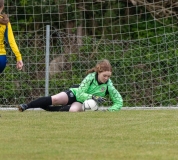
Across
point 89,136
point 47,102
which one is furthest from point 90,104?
point 89,136

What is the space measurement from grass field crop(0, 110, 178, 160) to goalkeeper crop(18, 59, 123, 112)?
2.54 ft

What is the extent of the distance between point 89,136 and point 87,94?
3685mm

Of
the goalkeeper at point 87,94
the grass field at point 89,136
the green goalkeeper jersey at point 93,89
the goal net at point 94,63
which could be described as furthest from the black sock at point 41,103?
the goal net at point 94,63

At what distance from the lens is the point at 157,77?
50.9 feet

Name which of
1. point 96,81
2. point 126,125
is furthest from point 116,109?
point 126,125

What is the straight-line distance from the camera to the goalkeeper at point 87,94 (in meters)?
11.8

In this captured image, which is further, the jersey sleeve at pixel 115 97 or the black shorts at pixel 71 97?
the black shorts at pixel 71 97

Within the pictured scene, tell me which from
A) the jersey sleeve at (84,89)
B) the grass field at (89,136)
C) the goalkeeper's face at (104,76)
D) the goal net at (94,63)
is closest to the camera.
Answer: the grass field at (89,136)

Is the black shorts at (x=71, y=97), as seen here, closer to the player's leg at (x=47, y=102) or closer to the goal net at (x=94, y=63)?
the player's leg at (x=47, y=102)

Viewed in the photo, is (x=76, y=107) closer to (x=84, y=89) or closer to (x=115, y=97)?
(x=84, y=89)

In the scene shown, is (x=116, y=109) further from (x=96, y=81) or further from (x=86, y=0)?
(x=86, y=0)

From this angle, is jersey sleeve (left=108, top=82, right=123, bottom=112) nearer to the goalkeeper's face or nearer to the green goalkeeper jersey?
the green goalkeeper jersey

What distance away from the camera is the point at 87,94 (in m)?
12.0

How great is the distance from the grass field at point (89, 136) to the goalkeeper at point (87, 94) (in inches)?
30.5
